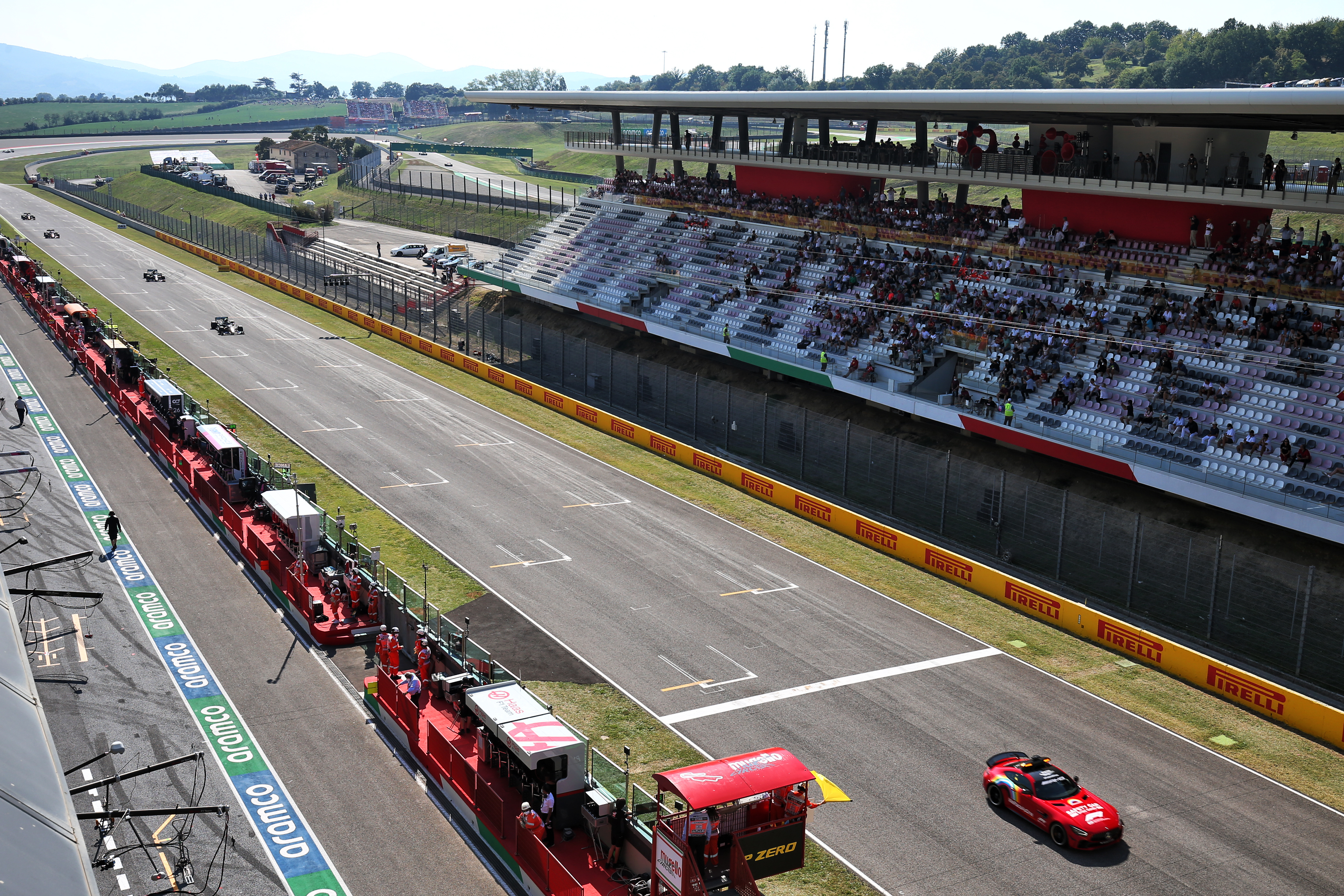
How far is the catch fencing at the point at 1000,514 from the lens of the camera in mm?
26703

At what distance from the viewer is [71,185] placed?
467 feet

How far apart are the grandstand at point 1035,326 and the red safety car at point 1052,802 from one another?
11.3 m

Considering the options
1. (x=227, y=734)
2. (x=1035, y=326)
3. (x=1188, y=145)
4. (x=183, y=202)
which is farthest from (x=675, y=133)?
(x=183, y=202)

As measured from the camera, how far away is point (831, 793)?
19.9 m

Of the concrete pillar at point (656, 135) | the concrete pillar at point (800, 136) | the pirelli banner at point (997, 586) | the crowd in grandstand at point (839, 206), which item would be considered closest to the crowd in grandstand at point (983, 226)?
the crowd in grandstand at point (839, 206)

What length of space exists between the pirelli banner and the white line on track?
2688 mm

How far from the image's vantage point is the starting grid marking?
59.8 feet

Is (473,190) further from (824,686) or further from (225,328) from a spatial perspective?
(824,686)

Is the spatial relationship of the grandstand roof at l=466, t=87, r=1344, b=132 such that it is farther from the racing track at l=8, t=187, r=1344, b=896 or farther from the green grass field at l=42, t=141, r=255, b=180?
the green grass field at l=42, t=141, r=255, b=180

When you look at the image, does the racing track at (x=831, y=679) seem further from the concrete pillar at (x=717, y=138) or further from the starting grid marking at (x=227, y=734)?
the concrete pillar at (x=717, y=138)

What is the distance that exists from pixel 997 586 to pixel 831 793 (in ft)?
40.9

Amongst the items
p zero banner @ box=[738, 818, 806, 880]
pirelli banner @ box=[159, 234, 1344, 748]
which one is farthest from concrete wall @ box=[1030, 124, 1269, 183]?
p zero banner @ box=[738, 818, 806, 880]

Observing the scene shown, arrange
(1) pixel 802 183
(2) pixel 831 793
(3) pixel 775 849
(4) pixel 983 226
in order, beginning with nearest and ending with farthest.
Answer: (3) pixel 775 849 → (2) pixel 831 793 → (4) pixel 983 226 → (1) pixel 802 183

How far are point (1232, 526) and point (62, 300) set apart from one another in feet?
203
